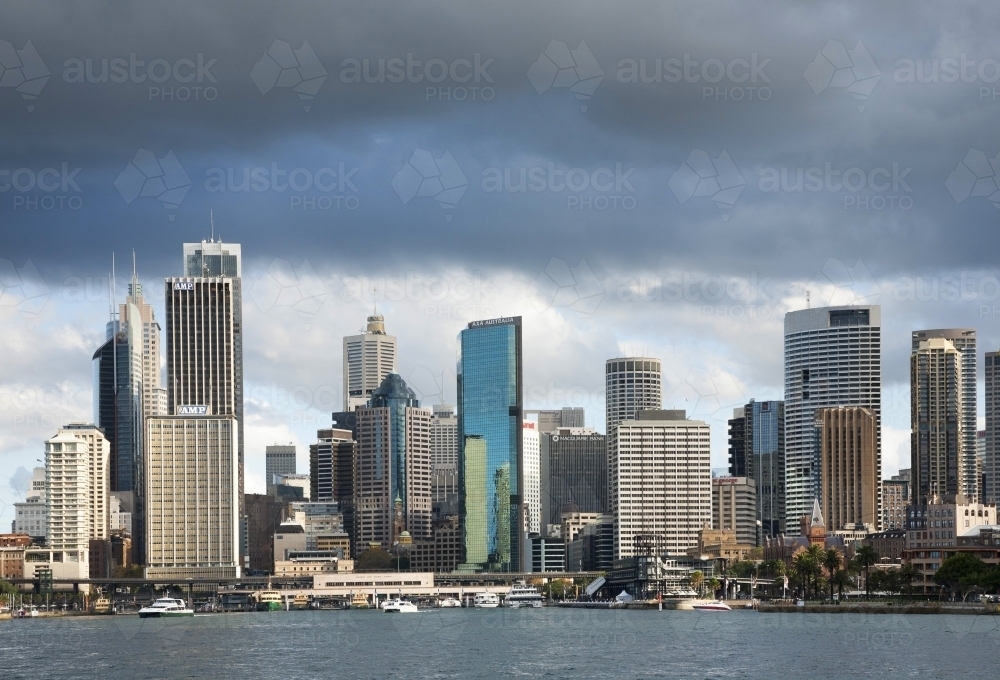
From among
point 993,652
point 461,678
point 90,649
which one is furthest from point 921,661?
point 90,649

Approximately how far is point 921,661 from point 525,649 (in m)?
43.1

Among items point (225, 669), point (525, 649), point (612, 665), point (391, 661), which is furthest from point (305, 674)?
point (525, 649)

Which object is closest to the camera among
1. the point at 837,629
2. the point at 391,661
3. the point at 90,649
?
the point at 391,661

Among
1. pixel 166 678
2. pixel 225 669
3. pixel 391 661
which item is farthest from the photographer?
pixel 391 661

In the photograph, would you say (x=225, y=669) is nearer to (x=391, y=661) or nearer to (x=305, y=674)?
(x=305, y=674)

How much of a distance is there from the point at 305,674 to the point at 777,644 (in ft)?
169

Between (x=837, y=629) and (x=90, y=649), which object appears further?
(x=837, y=629)

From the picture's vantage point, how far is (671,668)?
13050cm

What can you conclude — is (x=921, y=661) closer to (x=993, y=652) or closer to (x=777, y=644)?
(x=993, y=652)

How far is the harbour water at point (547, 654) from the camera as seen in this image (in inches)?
5022

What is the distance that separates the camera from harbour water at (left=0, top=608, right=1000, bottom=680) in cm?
12756

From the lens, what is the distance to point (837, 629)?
604ft

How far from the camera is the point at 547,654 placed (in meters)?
152

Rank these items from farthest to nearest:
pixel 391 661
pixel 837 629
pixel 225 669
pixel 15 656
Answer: pixel 837 629
pixel 15 656
pixel 391 661
pixel 225 669
